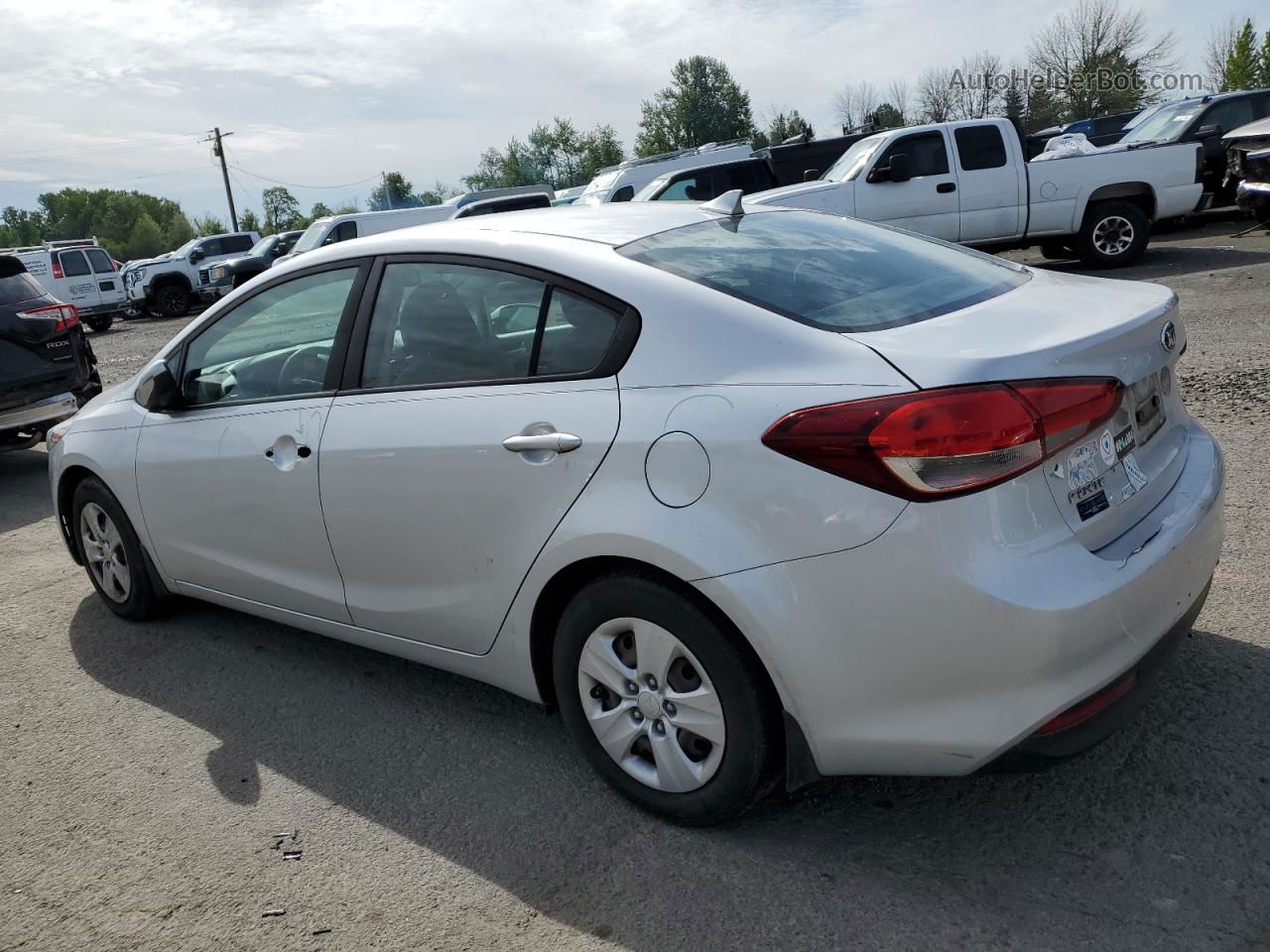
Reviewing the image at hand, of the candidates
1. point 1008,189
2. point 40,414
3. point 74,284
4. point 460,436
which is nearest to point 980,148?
point 1008,189

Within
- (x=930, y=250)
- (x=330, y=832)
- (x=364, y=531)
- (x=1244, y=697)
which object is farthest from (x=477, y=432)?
(x=1244, y=697)

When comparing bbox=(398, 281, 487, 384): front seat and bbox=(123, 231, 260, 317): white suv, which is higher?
bbox=(398, 281, 487, 384): front seat

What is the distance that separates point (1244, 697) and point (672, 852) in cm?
175

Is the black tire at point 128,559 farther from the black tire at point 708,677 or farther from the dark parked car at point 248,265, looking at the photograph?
the dark parked car at point 248,265

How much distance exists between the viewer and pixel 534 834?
2.93 metres

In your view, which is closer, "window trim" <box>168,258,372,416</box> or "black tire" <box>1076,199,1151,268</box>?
"window trim" <box>168,258,372,416</box>

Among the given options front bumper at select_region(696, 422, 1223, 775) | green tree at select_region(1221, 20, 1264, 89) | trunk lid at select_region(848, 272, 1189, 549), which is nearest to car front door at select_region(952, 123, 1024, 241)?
trunk lid at select_region(848, 272, 1189, 549)

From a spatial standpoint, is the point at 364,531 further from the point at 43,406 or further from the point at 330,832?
the point at 43,406

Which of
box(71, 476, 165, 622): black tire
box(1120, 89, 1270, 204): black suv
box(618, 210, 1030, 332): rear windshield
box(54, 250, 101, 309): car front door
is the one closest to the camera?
box(618, 210, 1030, 332): rear windshield

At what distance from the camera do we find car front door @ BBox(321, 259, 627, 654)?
9.34 ft

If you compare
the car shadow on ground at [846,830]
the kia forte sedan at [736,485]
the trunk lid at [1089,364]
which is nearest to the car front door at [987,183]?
the kia forte sedan at [736,485]

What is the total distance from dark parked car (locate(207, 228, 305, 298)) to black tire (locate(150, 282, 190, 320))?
1508 millimetres

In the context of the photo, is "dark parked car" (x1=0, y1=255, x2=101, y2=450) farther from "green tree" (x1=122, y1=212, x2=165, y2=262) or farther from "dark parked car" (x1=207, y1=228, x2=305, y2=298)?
"green tree" (x1=122, y1=212, x2=165, y2=262)

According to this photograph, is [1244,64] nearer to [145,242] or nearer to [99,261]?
[99,261]
